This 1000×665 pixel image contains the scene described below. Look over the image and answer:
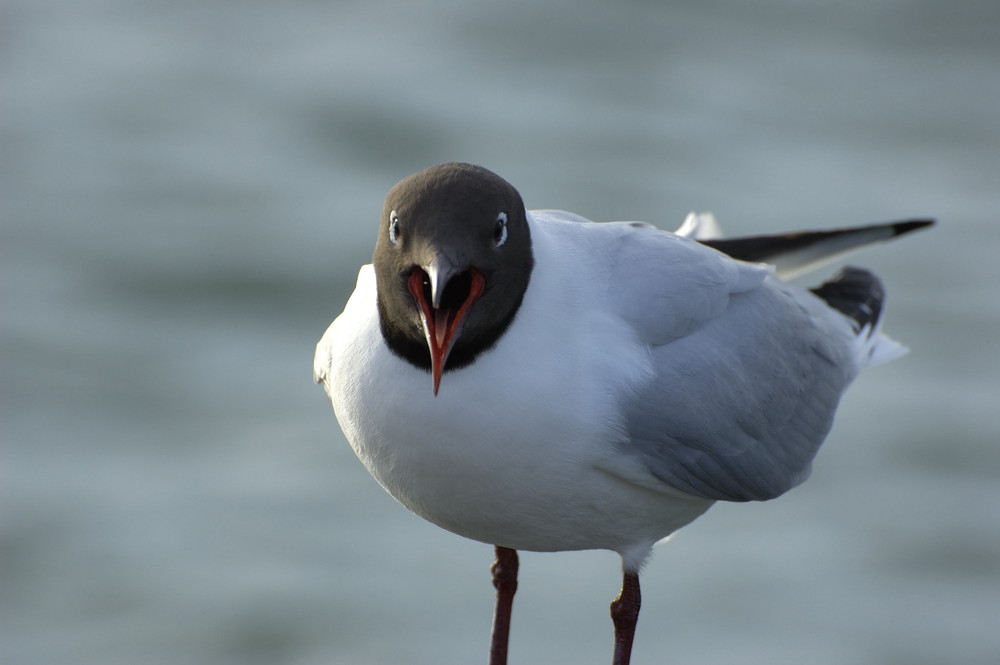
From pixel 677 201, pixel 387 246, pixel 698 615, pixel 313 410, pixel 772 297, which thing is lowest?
pixel 698 615

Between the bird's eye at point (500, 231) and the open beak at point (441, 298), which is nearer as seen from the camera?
the open beak at point (441, 298)

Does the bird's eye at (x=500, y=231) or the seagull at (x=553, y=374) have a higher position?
the bird's eye at (x=500, y=231)

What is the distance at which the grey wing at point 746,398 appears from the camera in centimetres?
336

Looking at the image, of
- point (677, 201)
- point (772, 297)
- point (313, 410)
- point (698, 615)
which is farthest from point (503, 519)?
point (677, 201)

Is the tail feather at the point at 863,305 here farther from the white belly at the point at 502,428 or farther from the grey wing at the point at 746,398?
the white belly at the point at 502,428

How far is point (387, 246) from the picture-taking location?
292cm

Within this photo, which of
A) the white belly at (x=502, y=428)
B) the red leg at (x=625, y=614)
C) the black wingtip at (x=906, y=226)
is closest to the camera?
the white belly at (x=502, y=428)

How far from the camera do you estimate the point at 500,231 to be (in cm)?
292

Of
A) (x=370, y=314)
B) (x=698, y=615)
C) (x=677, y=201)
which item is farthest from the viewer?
(x=677, y=201)

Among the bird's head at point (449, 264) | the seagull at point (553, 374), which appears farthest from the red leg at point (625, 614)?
the bird's head at point (449, 264)

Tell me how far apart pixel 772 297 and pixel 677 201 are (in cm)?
901

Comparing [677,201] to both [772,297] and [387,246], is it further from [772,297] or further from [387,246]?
[387,246]

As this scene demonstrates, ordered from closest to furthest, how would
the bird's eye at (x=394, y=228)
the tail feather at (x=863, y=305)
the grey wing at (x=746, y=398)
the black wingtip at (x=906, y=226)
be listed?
1. the bird's eye at (x=394, y=228)
2. the grey wing at (x=746, y=398)
3. the black wingtip at (x=906, y=226)
4. the tail feather at (x=863, y=305)

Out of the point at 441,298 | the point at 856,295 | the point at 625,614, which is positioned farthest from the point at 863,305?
the point at 441,298
